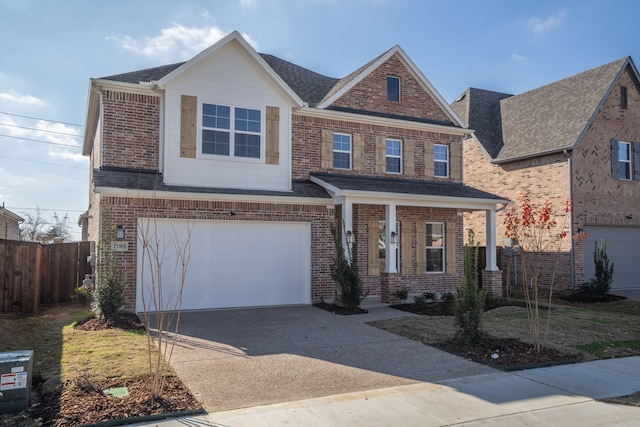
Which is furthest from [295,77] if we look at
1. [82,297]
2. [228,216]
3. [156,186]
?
[82,297]

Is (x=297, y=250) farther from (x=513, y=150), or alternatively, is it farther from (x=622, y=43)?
(x=622, y=43)

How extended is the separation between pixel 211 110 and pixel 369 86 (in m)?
5.65

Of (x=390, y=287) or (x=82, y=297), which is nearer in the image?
(x=82, y=297)

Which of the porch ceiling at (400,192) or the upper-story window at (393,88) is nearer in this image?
the porch ceiling at (400,192)

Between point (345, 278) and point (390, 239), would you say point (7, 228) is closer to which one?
point (345, 278)

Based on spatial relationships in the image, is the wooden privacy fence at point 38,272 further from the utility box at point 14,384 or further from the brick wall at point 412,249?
the brick wall at point 412,249

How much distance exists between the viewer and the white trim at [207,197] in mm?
11375

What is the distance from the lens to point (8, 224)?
25828 millimetres

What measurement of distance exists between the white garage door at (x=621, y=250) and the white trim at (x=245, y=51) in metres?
12.9

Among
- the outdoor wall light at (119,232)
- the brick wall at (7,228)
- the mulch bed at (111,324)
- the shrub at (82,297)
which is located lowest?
the mulch bed at (111,324)

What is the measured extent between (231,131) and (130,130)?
260cm

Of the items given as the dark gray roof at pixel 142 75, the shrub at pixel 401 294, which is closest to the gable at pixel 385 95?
the dark gray roof at pixel 142 75

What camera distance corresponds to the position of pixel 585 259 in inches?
732

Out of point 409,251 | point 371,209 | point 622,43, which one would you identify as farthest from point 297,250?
point 622,43
